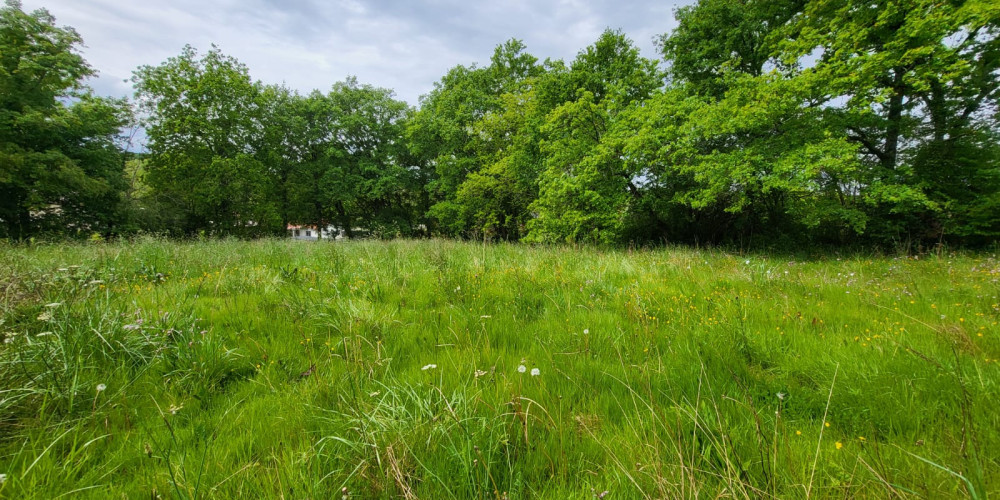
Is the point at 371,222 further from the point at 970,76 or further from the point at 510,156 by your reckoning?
the point at 970,76

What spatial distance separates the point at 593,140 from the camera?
13.0 metres

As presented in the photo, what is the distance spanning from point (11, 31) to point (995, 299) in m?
31.3

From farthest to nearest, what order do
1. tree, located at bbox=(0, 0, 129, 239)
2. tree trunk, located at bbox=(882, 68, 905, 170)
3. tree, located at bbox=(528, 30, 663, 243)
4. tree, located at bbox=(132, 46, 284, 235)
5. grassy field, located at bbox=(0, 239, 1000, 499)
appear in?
tree, located at bbox=(132, 46, 284, 235)
tree, located at bbox=(0, 0, 129, 239)
tree, located at bbox=(528, 30, 663, 243)
tree trunk, located at bbox=(882, 68, 905, 170)
grassy field, located at bbox=(0, 239, 1000, 499)

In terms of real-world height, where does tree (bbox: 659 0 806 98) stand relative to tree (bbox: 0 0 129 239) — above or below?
above

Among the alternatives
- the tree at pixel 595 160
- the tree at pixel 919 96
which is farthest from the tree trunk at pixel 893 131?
the tree at pixel 595 160

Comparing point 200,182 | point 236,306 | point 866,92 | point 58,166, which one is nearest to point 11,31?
point 58,166

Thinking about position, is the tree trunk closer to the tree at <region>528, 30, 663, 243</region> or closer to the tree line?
the tree line

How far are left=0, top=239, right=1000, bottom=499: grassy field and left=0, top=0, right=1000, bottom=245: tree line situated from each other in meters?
7.64

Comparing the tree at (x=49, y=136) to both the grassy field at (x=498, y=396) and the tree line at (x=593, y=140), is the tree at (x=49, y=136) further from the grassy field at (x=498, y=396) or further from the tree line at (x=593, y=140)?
the grassy field at (x=498, y=396)

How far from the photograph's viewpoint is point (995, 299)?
10.4 ft

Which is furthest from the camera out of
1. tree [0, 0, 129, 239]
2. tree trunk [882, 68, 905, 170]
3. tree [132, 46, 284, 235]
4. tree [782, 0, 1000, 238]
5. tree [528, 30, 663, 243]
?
tree [132, 46, 284, 235]

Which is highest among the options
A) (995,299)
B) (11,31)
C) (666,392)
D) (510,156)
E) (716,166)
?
(11,31)

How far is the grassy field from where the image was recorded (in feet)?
3.82

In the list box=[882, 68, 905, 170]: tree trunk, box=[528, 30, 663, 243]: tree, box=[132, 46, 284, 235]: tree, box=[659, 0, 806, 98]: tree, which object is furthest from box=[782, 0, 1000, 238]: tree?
box=[132, 46, 284, 235]: tree
